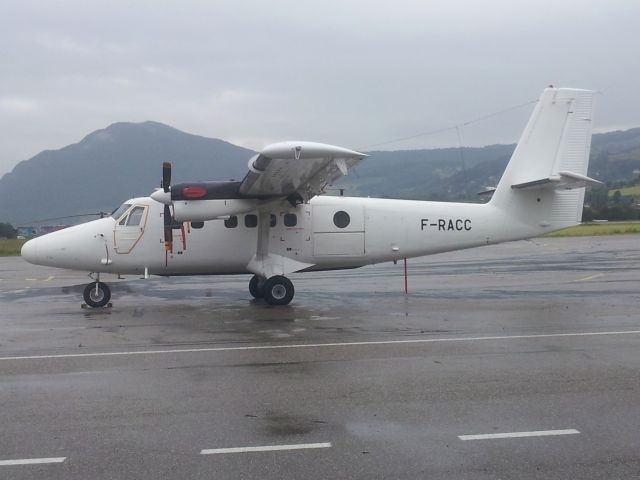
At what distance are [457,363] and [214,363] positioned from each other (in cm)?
327

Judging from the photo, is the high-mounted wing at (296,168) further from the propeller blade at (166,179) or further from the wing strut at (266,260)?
the propeller blade at (166,179)

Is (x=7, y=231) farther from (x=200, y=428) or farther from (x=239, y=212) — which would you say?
(x=200, y=428)

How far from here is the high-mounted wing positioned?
12172 mm

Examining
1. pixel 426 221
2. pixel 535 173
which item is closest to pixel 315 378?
pixel 426 221

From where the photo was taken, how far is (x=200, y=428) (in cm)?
608

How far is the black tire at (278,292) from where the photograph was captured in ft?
49.8

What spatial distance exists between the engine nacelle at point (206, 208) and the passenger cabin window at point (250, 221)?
42.4 inches

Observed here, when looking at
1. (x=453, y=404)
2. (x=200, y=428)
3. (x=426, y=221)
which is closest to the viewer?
(x=200, y=428)

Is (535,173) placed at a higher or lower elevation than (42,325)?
higher

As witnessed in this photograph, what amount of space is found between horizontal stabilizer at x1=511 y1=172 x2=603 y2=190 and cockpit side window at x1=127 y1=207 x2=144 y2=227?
948 cm

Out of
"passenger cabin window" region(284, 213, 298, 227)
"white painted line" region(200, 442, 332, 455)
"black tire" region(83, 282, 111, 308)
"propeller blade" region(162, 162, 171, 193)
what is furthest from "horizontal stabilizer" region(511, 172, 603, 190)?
"white painted line" region(200, 442, 332, 455)

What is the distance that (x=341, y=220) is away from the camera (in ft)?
53.7

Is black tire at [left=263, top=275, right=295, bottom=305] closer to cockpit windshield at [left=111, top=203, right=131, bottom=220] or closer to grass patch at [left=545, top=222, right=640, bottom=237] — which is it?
cockpit windshield at [left=111, top=203, right=131, bottom=220]

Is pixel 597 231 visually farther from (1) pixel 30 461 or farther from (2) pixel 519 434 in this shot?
(1) pixel 30 461
